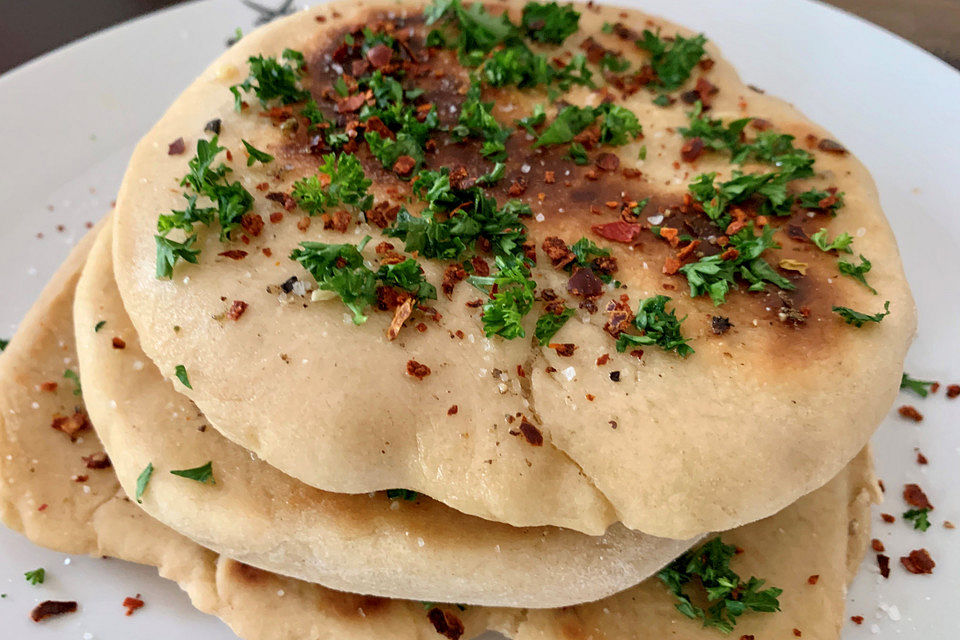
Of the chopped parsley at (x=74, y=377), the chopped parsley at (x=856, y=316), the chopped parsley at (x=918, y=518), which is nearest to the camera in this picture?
the chopped parsley at (x=856, y=316)

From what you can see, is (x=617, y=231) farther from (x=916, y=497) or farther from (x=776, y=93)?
(x=776, y=93)

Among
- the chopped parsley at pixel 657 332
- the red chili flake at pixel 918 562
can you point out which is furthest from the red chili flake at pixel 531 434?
the red chili flake at pixel 918 562

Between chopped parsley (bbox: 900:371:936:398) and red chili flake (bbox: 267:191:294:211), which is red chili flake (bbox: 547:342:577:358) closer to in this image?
red chili flake (bbox: 267:191:294:211)

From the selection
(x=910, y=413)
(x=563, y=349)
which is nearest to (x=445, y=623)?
(x=563, y=349)

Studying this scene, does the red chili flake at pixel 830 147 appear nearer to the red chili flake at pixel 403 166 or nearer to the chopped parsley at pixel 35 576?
the red chili flake at pixel 403 166

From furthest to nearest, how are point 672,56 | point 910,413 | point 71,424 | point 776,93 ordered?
point 776,93, point 672,56, point 910,413, point 71,424

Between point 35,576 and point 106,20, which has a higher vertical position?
point 106,20
